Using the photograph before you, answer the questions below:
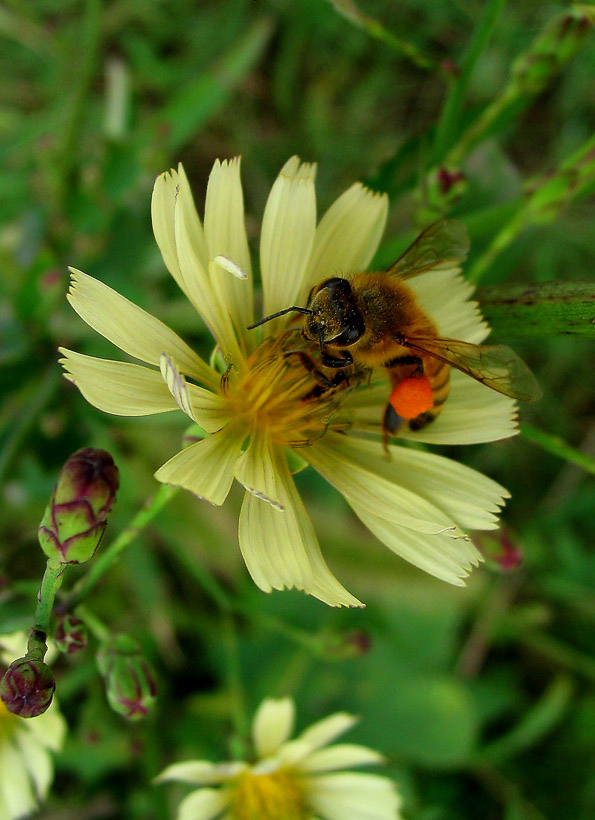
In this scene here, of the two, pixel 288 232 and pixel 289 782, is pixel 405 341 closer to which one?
pixel 288 232

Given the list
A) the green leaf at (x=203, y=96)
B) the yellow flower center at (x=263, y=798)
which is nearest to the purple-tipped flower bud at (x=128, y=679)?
the yellow flower center at (x=263, y=798)

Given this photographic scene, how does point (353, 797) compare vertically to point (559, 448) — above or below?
below

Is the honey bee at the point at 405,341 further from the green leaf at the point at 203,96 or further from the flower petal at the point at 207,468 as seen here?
the green leaf at the point at 203,96

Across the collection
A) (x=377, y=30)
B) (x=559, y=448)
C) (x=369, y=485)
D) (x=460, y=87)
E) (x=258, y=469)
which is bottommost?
(x=559, y=448)

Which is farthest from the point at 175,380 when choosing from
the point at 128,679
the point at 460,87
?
the point at 460,87

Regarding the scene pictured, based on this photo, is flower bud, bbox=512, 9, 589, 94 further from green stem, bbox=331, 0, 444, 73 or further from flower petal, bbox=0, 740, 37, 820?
flower petal, bbox=0, 740, 37, 820

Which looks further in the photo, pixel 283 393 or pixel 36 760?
pixel 36 760

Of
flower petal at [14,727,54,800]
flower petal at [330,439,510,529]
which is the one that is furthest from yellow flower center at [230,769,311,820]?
flower petal at [330,439,510,529]
